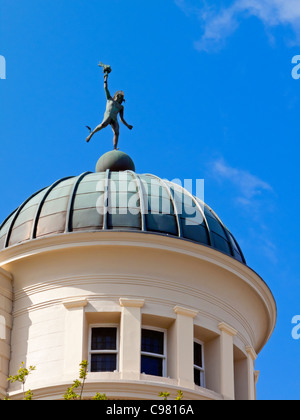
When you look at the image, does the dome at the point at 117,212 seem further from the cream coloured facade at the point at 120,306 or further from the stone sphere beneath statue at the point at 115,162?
the stone sphere beneath statue at the point at 115,162

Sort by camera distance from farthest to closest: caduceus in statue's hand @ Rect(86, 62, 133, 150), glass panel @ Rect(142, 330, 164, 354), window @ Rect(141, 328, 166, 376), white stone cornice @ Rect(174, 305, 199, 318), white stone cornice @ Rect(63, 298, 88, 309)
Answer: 1. caduceus in statue's hand @ Rect(86, 62, 133, 150)
2. white stone cornice @ Rect(174, 305, 199, 318)
3. glass panel @ Rect(142, 330, 164, 354)
4. white stone cornice @ Rect(63, 298, 88, 309)
5. window @ Rect(141, 328, 166, 376)

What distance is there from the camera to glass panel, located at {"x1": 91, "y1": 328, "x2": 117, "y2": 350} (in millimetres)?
31562

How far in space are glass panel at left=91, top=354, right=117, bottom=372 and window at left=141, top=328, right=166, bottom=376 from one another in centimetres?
85

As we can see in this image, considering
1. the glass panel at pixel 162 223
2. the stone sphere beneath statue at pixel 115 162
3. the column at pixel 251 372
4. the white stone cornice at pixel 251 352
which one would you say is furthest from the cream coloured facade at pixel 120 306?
the stone sphere beneath statue at pixel 115 162

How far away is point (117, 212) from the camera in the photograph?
32938mm

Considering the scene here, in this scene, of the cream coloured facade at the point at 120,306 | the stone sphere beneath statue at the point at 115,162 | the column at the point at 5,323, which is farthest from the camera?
the stone sphere beneath statue at the point at 115,162

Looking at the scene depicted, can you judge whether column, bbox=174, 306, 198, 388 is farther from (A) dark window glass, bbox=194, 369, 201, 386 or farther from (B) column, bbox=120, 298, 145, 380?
(B) column, bbox=120, 298, 145, 380

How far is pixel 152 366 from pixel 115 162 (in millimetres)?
8570

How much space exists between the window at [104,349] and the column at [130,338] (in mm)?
451

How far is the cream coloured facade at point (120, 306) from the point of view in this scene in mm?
31031

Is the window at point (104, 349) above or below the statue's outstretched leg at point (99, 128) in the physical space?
below

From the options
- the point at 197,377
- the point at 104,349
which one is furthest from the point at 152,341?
the point at 197,377

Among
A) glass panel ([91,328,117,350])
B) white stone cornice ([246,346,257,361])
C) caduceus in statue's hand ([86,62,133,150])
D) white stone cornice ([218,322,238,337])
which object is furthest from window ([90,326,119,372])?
caduceus in statue's hand ([86,62,133,150])

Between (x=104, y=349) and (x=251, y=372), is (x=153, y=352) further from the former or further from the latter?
(x=251, y=372)
